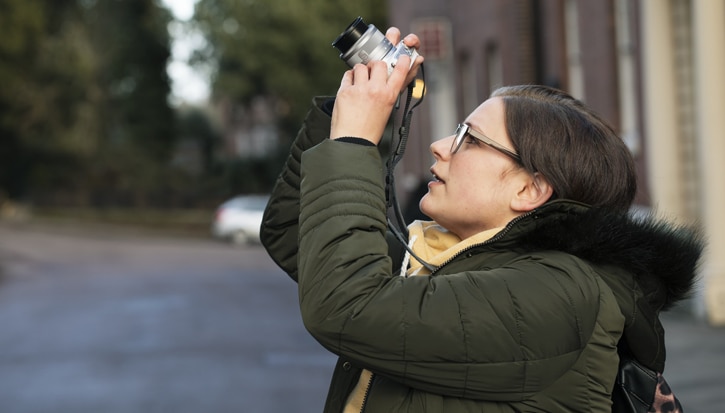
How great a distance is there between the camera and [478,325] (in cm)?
184

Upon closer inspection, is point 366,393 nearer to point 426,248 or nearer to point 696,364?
point 426,248

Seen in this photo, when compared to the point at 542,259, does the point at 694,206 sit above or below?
below

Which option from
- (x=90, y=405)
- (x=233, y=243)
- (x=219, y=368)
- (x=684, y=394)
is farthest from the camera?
(x=233, y=243)

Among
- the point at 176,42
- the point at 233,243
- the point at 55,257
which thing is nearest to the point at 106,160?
the point at 176,42

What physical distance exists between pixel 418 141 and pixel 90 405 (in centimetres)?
2009

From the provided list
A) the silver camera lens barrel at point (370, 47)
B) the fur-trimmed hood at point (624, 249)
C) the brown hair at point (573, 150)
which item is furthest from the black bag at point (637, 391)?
the silver camera lens barrel at point (370, 47)

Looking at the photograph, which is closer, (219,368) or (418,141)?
(219,368)

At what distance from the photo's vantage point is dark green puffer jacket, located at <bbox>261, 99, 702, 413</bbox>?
1.84 m

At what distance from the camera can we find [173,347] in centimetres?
1162

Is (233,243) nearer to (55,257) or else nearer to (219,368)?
(55,257)

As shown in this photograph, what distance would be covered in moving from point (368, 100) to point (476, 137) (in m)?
0.24

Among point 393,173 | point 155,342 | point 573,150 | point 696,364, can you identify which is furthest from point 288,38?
point 573,150

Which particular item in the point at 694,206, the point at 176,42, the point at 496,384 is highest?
the point at 176,42

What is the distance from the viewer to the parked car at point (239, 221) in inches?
1373
